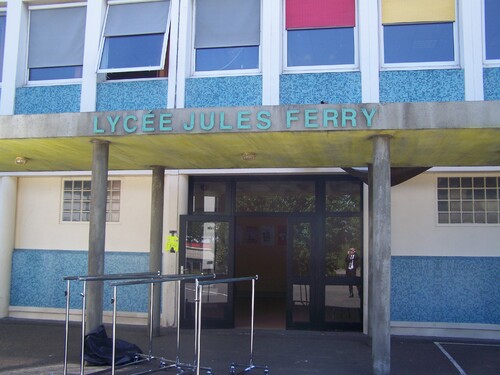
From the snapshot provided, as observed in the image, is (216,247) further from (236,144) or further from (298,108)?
(298,108)

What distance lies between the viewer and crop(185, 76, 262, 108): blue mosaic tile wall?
7336 millimetres

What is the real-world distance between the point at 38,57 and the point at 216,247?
4.72 metres

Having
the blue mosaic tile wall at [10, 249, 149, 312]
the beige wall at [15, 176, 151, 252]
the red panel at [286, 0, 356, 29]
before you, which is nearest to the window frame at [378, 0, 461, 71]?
the red panel at [286, 0, 356, 29]

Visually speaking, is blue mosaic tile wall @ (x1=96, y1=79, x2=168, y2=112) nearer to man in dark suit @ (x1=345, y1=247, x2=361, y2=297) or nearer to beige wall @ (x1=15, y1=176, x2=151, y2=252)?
beige wall @ (x1=15, y1=176, x2=151, y2=252)

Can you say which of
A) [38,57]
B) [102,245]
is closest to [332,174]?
[102,245]

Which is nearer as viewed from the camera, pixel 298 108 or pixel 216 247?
pixel 298 108

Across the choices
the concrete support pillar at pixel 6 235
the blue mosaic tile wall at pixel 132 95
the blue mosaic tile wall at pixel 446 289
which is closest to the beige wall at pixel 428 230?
the blue mosaic tile wall at pixel 446 289

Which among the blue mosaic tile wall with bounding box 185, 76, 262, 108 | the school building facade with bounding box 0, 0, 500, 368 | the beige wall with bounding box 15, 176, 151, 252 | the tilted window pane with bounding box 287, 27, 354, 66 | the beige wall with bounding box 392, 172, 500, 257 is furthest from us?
the beige wall with bounding box 15, 176, 151, 252

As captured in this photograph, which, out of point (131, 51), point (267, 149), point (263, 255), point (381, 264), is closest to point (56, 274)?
point (131, 51)

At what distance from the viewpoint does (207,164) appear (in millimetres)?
9086

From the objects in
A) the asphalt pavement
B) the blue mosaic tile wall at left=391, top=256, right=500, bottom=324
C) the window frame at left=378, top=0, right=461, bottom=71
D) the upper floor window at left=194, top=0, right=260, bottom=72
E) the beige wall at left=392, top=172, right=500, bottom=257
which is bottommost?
the asphalt pavement

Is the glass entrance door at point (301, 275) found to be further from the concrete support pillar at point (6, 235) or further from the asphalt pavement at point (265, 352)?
the concrete support pillar at point (6, 235)

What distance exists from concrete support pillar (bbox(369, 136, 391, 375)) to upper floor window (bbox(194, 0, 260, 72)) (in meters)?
2.39

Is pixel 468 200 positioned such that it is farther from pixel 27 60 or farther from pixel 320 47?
pixel 27 60
